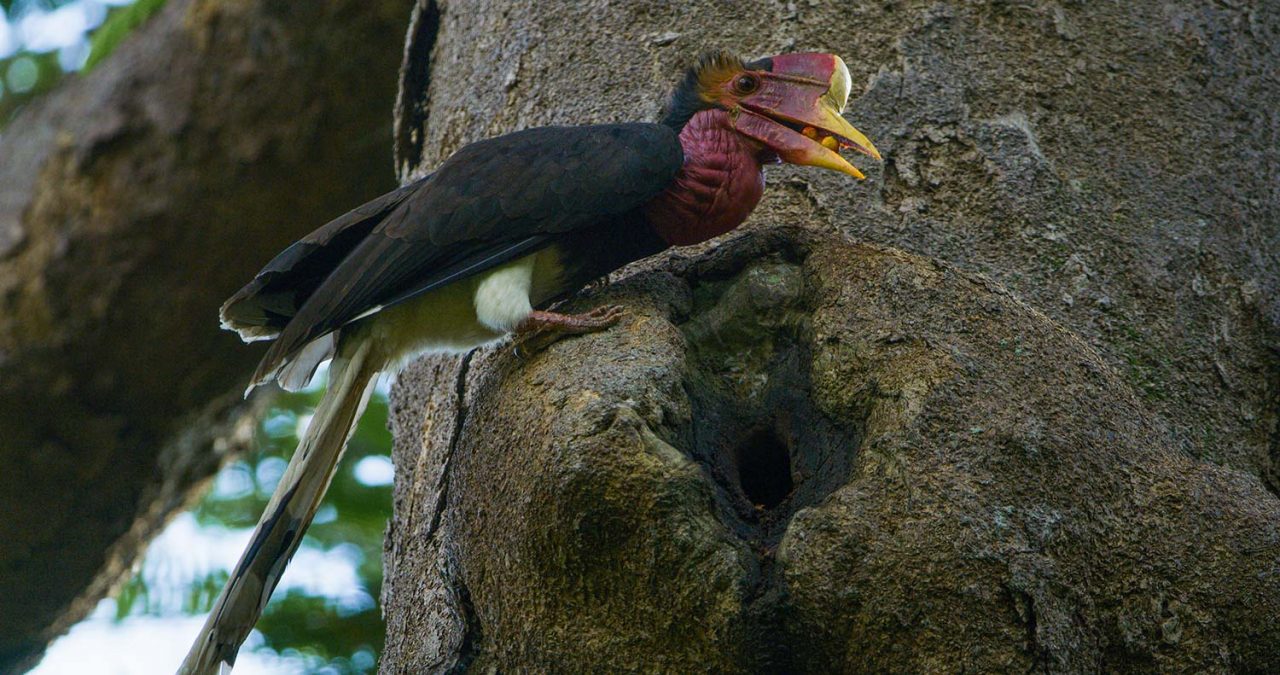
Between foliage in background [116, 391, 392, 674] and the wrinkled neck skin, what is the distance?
1619 millimetres

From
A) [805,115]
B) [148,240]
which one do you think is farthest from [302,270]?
[148,240]

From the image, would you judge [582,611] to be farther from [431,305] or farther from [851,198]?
[851,198]

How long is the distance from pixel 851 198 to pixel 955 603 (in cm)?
101

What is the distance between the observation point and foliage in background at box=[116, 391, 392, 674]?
11.9ft

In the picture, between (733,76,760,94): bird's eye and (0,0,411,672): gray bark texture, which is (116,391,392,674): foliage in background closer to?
(0,0,411,672): gray bark texture

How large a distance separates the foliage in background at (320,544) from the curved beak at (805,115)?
1766 mm

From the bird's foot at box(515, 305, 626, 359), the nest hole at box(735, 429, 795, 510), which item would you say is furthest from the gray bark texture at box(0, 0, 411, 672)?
the nest hole at box(735, 429, 795, 510)

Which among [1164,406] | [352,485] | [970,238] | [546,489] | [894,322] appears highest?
[546,489]

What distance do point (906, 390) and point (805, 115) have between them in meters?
0.74

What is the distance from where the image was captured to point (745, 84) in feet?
8.93

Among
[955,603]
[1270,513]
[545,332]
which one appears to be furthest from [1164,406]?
[545,332]

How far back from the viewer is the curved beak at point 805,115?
259cm

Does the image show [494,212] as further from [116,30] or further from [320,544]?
[116,30]

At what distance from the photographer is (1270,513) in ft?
6.86
